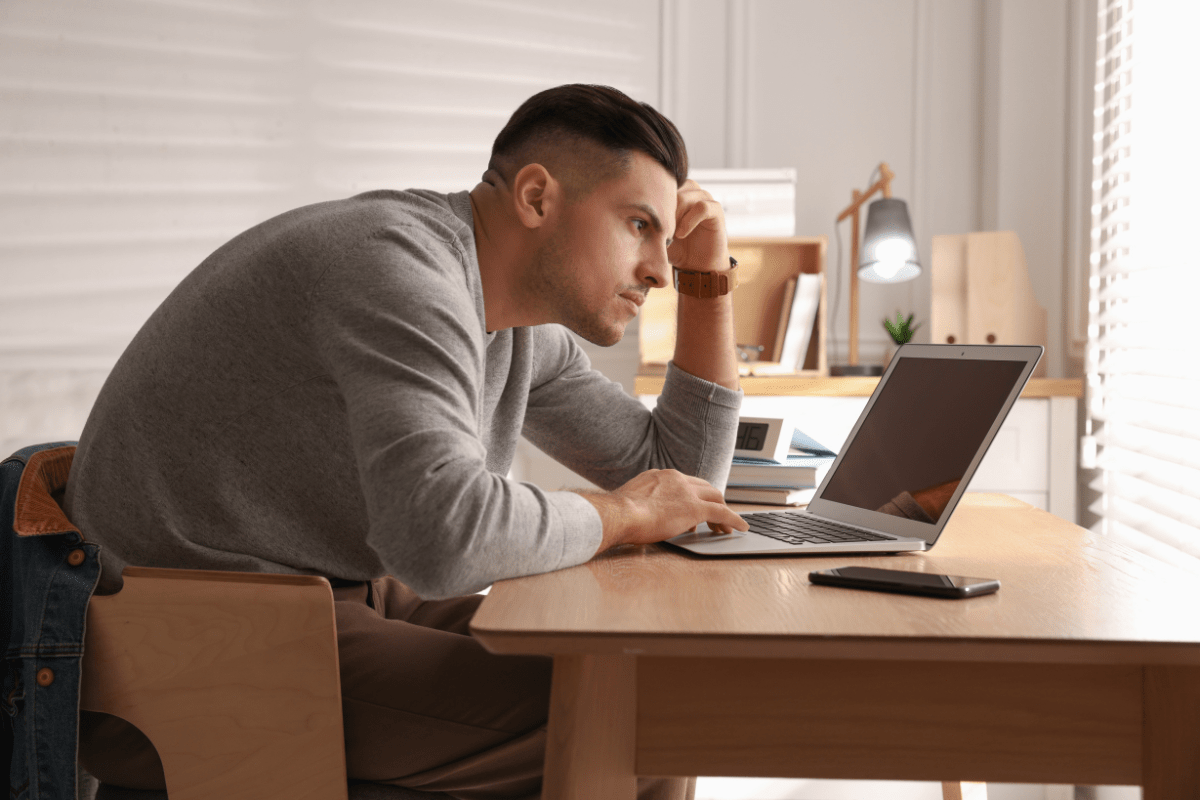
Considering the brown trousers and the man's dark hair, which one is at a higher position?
the man's dark hair

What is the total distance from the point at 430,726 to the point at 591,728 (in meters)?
0.21

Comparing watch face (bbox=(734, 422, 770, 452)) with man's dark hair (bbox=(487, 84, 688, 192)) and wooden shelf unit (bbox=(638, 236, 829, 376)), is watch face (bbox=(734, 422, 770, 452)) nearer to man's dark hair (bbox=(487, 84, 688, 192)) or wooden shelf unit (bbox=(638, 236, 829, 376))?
man's dark hair (bbox=(487, 84, 688, 192))

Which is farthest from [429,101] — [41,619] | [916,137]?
[41,619]

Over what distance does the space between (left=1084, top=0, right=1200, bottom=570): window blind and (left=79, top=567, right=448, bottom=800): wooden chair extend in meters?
1.52

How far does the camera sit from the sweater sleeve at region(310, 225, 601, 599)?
0.72 metres

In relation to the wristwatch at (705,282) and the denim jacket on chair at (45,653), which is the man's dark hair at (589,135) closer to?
the wristwatch at (705,282)

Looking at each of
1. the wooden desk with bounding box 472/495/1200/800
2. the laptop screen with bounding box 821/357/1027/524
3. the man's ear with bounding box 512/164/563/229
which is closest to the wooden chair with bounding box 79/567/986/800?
the wooden desk with bounding box 472/495/1200/800

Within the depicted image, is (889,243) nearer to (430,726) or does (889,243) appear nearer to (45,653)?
(430,726)

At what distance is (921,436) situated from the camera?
1.01 m

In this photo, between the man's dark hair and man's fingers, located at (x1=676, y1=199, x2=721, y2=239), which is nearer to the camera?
the man's dark hair

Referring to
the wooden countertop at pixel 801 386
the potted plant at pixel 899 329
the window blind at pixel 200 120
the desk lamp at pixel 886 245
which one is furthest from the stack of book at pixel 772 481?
the window blind at pixel 200 120

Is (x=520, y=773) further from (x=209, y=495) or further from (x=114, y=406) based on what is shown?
(x=114, y=406)

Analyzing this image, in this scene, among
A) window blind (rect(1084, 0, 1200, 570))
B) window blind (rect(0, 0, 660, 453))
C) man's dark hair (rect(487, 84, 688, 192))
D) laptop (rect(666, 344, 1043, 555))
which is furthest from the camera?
window blind (rect(0, 0, 660, 453))

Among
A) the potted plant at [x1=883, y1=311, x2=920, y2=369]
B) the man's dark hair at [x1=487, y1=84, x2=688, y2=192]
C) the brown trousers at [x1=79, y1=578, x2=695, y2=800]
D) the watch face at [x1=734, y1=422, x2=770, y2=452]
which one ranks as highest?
the man's dark hair at [x1=487, y1=84, x2=688, y2=192]
